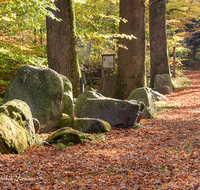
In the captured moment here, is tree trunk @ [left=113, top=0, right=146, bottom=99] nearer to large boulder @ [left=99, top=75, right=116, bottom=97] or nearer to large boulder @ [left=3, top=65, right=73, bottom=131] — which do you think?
large boulder @ [left=99, top=75, right=116, bottom=97]

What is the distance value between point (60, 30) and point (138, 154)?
18.1ft

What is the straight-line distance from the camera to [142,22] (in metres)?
10.4

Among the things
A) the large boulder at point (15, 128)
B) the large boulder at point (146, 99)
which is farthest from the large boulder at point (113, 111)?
the large boulder at point (15, 128)

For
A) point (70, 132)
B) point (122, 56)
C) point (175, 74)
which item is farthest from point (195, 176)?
point (175, 74)

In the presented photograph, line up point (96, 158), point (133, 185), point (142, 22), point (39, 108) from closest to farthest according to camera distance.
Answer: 1. point (133, 185)
2. point (96, 158)
3. point (39, 108)
4. point (142, 22)

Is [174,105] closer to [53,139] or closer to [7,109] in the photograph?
[53,139]

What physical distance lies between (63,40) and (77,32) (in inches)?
90.4

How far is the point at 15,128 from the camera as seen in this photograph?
459cm

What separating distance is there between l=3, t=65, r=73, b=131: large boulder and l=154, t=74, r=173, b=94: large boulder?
9260 mm

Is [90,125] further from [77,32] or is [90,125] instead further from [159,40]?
[159,40]

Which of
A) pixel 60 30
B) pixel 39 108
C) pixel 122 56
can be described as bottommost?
pixel 39 108

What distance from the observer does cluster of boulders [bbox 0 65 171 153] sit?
4.96 metres

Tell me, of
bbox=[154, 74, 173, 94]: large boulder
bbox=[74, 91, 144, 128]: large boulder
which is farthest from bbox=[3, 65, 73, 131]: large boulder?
bbox=[154, 74, 173, 94]: large boulder

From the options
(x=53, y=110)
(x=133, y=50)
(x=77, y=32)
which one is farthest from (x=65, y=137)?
(x=77, y=32)
